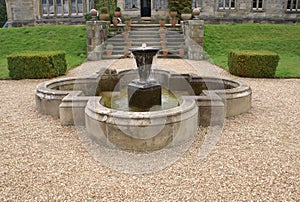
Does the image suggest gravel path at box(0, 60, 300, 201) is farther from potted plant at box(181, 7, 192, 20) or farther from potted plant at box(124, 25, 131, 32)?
potted plant at box(181, 7, 192, 20)

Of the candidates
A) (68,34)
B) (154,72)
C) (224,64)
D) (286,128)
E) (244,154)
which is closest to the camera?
(244,154)

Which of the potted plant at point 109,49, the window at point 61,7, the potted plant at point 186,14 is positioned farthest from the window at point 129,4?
the potted plant at point 109,49

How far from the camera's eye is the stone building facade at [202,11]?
23000 mm

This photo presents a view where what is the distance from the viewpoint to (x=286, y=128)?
5.54 metres

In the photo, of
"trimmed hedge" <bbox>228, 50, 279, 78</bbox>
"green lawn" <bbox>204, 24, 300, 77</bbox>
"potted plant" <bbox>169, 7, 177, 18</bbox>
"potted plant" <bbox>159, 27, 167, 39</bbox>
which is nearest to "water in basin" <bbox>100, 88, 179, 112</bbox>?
"trimmed hedge" <bbox>228, 50, 279, 78</bbox>

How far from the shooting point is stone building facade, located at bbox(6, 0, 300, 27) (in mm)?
23000

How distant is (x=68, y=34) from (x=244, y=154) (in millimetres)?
15498

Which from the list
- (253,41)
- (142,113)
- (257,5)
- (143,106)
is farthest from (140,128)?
(257,5)

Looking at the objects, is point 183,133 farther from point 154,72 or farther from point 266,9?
point 266,9

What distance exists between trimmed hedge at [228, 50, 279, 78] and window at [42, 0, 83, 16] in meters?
16.7

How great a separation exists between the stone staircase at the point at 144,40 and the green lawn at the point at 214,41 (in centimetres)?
161

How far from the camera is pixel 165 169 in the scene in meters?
3.98

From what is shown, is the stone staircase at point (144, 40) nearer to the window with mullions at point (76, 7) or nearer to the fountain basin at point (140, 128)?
the window with mullions at point (76, 7)

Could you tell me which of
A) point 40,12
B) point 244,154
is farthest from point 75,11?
point 244,154
